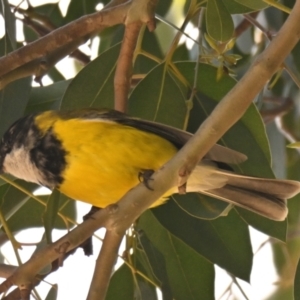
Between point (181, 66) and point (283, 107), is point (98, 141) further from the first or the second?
point (283, 107)

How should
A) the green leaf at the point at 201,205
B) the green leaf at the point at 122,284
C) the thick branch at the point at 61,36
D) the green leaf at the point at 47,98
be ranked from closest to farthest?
1. the thick branch at the point at 61,36
2. the green leaf at the point at 201,205
3. the green leaf at the point at 122,284
4. the green leaf at the point at 47,98

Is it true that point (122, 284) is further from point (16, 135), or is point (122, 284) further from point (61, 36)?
point (61, 36)

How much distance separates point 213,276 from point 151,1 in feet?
1.59

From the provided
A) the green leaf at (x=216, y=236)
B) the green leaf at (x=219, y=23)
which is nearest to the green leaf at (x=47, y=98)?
the green leaf at (x=216, y=236)

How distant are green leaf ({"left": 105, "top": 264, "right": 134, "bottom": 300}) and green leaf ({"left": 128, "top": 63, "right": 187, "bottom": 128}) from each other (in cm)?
26

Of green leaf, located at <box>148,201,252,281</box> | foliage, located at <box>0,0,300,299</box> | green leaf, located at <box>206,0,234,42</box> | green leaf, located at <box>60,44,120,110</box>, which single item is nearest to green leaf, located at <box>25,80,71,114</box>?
foliage, located at <box>0,0,300,299</box>

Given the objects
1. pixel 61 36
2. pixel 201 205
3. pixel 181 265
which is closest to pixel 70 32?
pixel 61 36

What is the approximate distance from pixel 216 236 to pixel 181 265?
3.9 inches

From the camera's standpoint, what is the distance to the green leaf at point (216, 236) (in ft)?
3.47

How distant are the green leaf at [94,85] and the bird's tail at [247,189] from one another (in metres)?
0.25

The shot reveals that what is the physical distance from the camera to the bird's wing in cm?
93

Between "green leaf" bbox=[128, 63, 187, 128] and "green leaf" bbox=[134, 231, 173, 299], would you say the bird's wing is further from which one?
"green leaf" bbox=[134, 231, 173, 299]

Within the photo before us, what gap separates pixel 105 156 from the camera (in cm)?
102

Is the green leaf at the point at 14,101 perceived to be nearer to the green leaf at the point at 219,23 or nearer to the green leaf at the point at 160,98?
the green leaf at the point at 160,98
